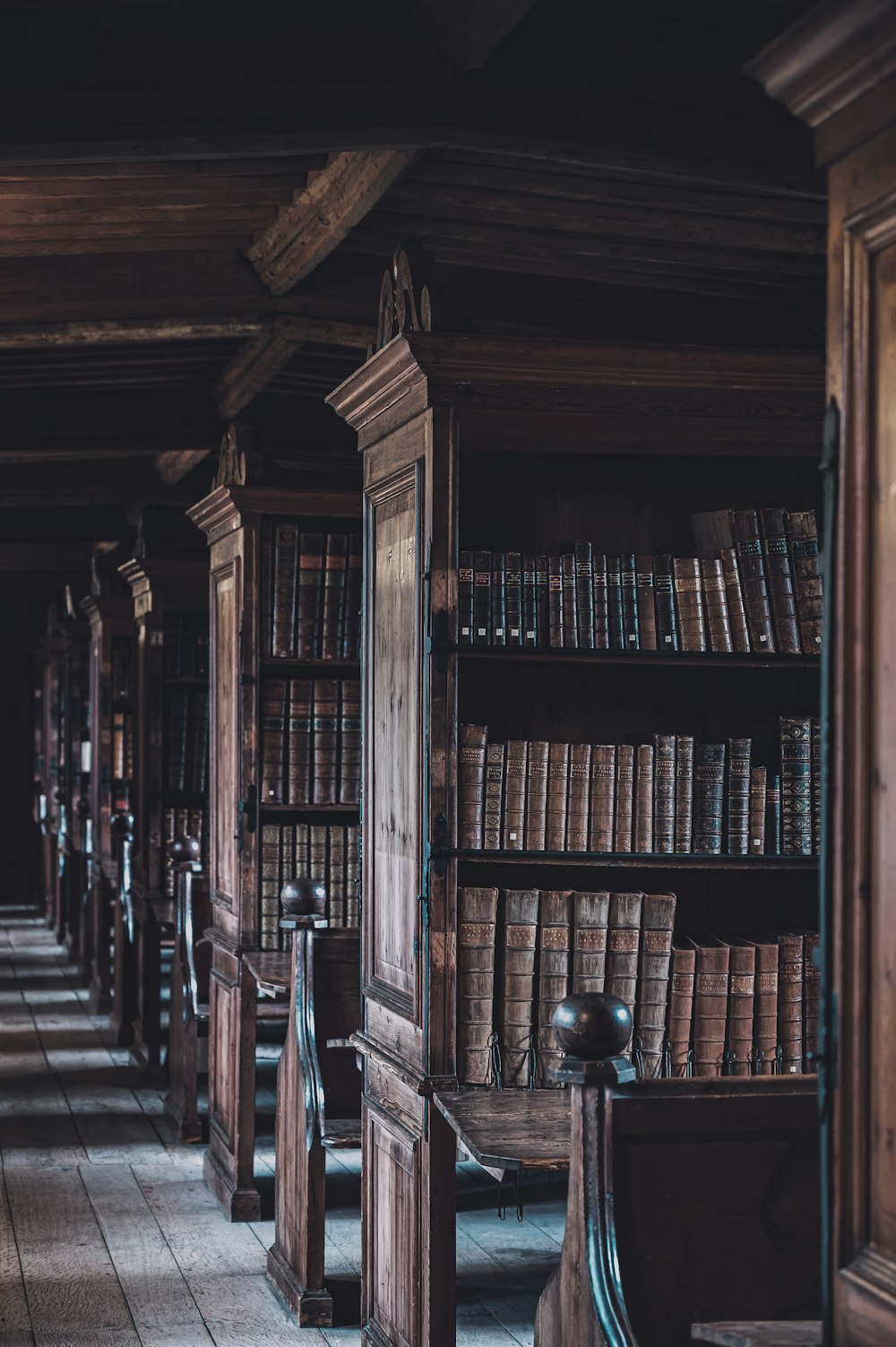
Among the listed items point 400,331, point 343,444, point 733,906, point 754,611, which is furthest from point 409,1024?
point 343,444

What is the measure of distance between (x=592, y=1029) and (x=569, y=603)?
146 cm

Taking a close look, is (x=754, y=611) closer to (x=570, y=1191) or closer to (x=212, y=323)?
(x=570, y=1191)

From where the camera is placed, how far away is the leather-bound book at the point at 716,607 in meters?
3.57

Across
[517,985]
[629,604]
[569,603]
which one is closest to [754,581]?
[629,604]

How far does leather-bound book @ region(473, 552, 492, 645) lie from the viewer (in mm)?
3432

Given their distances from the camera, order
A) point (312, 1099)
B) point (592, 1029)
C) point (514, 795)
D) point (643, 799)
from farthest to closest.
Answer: point (312, 1099)
point (643, 799)
point (514, 795)
point (592, 1029)

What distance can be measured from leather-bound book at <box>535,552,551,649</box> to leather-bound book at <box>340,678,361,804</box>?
2.15m

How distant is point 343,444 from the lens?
6793 mm

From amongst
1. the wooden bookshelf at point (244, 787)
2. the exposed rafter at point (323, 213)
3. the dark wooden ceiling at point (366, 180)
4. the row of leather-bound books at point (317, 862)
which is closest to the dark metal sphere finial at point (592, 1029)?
the dark wooden ceiling at point (366, 180)

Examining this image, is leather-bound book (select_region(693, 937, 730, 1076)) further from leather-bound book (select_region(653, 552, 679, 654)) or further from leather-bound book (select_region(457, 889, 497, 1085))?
leather-bound book (select_region(653, 552, 679, 654))

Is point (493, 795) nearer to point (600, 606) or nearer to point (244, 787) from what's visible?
point (600, 606)

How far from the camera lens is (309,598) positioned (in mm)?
5469

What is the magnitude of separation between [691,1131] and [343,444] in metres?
4.89

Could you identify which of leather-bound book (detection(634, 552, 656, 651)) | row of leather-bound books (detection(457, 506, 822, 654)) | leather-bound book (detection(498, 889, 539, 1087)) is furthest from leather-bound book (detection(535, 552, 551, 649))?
leather-bound book (detection(498, 889, 539, 1087))
